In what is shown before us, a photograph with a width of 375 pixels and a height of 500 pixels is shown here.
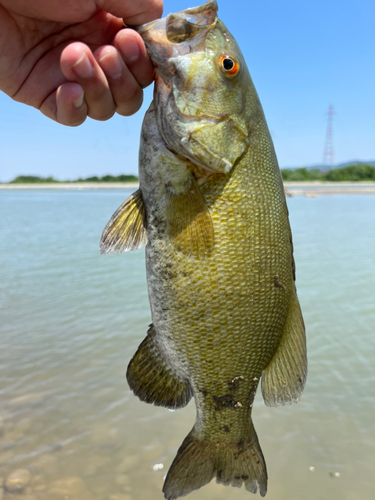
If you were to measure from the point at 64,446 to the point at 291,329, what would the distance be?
2.83 metres

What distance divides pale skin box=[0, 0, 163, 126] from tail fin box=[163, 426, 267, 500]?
84.8 inches

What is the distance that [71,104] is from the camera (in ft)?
7.46

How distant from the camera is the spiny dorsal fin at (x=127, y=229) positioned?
6.66ft

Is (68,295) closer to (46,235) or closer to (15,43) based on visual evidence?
(15,43)

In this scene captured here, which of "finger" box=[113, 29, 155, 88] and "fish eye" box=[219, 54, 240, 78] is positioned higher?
"finger" box=[113, 29, 155, 88]

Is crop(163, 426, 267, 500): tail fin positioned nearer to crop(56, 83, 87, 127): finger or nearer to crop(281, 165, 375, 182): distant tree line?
crop(56, 83, 87, 127): finger

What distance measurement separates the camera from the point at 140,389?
89.1 inches

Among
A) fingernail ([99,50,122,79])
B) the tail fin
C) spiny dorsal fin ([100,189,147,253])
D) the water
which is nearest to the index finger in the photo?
fingernail ([99,50,122,79])

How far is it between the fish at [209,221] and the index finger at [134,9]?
24cm

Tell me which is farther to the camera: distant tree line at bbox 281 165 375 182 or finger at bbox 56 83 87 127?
distant tree line at bbox 281 165 375 182

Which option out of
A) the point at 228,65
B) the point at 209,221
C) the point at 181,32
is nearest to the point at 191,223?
the point at 209,221

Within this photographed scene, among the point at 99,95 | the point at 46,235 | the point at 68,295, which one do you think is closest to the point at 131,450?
the point at 99,95

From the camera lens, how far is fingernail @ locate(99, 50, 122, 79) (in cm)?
222

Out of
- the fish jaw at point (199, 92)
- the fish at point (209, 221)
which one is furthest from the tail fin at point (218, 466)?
the fish jaw at point (199, 92)
